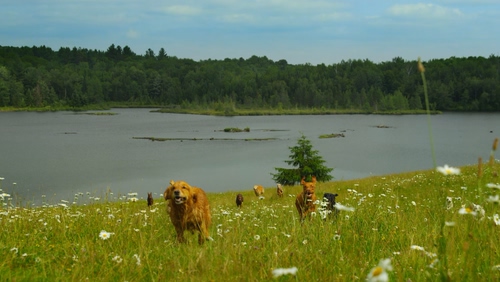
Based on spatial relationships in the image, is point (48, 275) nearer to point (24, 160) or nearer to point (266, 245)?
point (266, 245)

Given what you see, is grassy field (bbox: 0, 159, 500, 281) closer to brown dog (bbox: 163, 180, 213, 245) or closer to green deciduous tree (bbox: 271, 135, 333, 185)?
brown dog (bbox: 163, 180, 213, 245)

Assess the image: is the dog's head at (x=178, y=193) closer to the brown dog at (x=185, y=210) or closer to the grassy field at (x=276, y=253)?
the brown dog at (x=185, y=210)

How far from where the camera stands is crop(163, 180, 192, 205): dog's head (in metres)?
6.20

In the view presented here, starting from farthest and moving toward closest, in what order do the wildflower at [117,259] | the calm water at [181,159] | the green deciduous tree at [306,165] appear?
the calm water at [181,159] < the green deciduous tree at [306,165] < the wildflower at [117,259]

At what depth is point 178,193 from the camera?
20.3 ft

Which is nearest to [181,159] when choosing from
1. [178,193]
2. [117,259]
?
[178,193]

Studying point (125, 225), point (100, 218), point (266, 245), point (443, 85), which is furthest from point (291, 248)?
point (443, 85)

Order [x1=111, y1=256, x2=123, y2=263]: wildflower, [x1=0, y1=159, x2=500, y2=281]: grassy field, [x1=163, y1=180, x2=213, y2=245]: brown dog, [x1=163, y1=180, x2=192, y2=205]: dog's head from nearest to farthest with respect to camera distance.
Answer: [x1=0, y1=159, x2=500, y2=281]: grassy field → [x1=111, y1=256, x2=123, y2=263]: wildflower → [x1=163, y1=180, x2=192, y2=205]: dog's head → [x1=163, y1=180, x2=213, y2=245]: brown dog

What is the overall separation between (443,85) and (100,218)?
186 m

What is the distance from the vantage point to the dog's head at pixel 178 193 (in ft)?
20.4

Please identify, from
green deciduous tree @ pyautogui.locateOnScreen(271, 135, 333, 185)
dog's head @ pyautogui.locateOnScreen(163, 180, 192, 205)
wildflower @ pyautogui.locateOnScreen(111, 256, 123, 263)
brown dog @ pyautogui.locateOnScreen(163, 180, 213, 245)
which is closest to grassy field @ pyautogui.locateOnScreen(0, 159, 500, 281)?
wildflower @ pyautogui.locateOnScreen(111, 256, 123, 263)

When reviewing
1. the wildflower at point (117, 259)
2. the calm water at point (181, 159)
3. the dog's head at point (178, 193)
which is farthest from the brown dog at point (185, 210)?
the calm water at point (181, 159)

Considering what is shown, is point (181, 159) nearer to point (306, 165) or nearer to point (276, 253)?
point (306, 165)

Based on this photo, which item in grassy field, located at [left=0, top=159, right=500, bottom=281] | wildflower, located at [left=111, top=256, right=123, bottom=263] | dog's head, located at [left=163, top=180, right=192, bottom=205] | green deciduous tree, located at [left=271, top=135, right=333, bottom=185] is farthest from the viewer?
green deciduous tree, located at [left=271, top=135, right=333, bottom=185]
